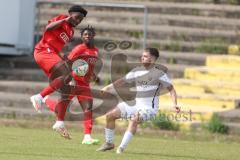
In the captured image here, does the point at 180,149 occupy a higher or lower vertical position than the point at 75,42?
lower

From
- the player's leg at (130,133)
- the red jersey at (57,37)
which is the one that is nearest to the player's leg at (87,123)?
the red jersey at (57,37)

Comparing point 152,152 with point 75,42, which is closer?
point 152,152

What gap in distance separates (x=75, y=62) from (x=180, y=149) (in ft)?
8.17

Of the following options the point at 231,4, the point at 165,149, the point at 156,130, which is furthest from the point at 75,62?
the point at 231,4

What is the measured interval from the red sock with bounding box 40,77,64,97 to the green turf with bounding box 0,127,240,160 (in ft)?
2.80

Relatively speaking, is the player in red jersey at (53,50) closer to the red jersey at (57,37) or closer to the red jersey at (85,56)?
the red jersey at (57,37)

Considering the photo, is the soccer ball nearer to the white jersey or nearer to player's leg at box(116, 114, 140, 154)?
the white jersey

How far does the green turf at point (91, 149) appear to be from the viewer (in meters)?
13.7

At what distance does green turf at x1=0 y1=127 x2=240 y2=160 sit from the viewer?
45.1ft

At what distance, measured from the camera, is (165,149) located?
16266mm

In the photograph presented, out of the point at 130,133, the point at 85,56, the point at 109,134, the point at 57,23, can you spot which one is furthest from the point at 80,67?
the point at 130,133

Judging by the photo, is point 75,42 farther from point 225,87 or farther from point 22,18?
point 225,87

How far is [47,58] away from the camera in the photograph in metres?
16.2

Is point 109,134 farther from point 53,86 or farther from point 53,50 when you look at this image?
point 53,50
